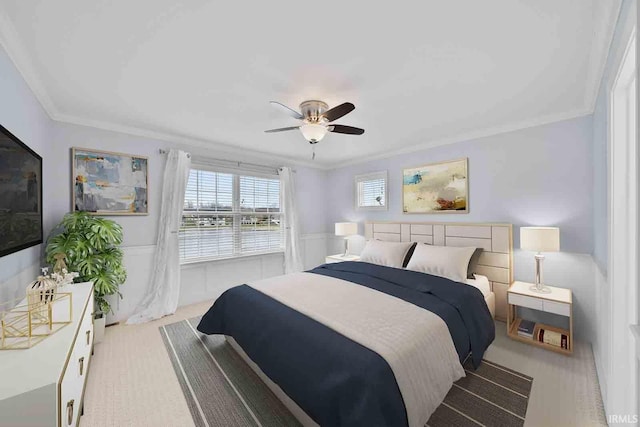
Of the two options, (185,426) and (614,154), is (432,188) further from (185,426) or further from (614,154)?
(185,426)

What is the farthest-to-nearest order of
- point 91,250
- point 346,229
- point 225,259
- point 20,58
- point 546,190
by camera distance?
point 346,229, point 225,259, point 546,190, point 91,250, point 20,58

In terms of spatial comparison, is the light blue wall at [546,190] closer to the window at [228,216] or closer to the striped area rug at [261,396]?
the striped area rug at [261,396]

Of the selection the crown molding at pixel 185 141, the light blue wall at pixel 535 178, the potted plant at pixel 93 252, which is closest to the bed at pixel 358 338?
the light blue wall at pixel 535 178

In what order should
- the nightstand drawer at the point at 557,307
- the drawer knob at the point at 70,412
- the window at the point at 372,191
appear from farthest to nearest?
the window at the point at 372,191, the nightstand drawer at the point at 557,307, the drawer knob at the point at 70,412

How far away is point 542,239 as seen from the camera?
254 cm

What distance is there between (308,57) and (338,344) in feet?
6.36

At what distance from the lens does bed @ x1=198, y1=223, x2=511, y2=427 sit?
Result: 4.51ft

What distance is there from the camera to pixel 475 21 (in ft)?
4.82

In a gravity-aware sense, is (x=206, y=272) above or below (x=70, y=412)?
above

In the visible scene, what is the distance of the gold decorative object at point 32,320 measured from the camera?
129 cm

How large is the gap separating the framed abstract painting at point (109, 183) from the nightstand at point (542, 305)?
4534mm

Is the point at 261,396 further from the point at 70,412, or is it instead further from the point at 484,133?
the point at 484,133

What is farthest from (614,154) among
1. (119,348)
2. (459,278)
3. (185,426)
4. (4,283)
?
(119,348)

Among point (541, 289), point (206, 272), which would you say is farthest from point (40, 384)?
point (541, 289)
